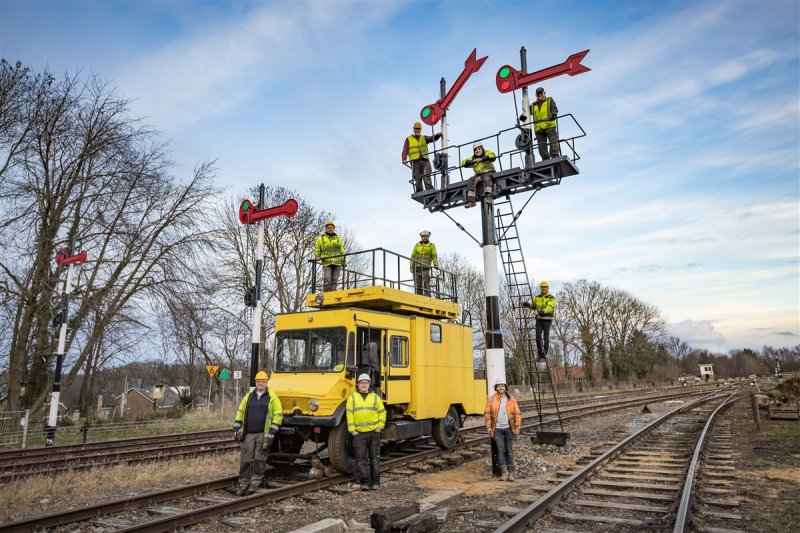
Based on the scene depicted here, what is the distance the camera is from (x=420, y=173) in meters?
13.3

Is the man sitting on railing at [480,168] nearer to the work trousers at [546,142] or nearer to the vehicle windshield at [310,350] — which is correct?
the work trousers at [546,142]

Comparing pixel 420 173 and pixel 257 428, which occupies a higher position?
pixel 420 173

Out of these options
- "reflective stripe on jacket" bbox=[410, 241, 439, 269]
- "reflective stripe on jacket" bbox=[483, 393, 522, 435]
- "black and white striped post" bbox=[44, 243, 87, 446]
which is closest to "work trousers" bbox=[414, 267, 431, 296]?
"reflective stripe on jacket" bbox=[410, 241, 439, 269]

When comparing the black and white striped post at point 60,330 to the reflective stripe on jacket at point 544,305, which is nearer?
the reflective stripe on jacket at point 544,305

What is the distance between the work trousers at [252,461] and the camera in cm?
817

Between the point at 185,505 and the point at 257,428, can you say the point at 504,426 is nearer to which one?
the point at 257,428

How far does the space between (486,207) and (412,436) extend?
5.34m

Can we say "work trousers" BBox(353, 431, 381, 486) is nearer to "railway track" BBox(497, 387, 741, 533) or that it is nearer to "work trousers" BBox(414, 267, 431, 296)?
"railway track" BBox(497, 387, 741, 533)

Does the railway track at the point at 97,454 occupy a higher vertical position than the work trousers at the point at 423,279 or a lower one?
lower

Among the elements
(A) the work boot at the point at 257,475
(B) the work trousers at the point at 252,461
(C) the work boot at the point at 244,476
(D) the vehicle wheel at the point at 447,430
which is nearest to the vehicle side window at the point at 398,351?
(D) the vehicle wheel at the point at 447,430

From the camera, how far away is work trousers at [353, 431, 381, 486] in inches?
336

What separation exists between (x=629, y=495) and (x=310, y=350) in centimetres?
575

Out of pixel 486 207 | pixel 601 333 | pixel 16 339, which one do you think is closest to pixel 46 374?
pixel 16 339

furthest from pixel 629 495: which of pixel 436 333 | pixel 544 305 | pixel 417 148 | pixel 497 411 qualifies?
pixel 417 148
